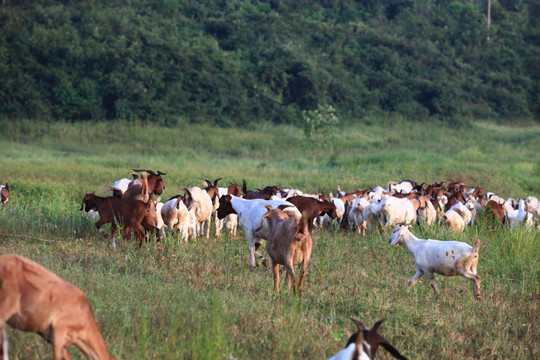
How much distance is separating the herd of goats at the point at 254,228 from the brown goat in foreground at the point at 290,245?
1 cm

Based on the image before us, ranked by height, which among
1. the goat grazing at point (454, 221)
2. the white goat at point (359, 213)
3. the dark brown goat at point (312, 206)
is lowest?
the white goat at point (359, 213)

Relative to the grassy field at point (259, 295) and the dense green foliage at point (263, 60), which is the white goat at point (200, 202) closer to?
the grassy field at point (259, 295)

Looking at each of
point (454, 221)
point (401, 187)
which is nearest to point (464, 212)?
point (454, 221)

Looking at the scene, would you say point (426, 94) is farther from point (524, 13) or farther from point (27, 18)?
point (27, 18)

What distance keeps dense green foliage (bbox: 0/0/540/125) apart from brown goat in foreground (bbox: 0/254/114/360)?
32.9 m

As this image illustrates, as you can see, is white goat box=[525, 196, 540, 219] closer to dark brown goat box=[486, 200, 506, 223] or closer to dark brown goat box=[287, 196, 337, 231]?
dark brown goat box=[486, 200, 506, 223]

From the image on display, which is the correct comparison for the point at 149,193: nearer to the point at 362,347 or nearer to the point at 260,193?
the point at 260,193

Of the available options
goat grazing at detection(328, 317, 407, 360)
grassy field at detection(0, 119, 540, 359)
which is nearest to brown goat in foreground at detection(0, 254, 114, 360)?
grassy field at detection(0, 119, 540, 359)

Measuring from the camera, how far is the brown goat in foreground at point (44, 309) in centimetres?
405

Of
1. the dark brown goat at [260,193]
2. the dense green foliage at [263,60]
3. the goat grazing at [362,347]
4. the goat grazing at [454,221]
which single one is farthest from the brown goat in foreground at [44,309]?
the dense green foliage at [263,60]

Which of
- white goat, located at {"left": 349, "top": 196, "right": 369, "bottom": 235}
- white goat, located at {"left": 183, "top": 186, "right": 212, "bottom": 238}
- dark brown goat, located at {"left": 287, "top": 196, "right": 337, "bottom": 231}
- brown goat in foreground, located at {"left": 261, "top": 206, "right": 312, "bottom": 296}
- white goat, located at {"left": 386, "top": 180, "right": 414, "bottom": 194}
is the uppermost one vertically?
brown goat in foreground, located at {"left": 261, "top": 206, "right": 312, "bottom": 296}

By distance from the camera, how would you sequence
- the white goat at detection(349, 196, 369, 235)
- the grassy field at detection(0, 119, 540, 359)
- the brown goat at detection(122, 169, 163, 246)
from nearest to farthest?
the grassy field at detection(0, 119, 540, 359)
the brown goat at detection(122, 169, 163, 246)
the white goat at detection(349, 196, 369, 235)

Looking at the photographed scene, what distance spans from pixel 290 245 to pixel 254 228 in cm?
207

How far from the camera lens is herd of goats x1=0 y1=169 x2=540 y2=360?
4.12 metres
